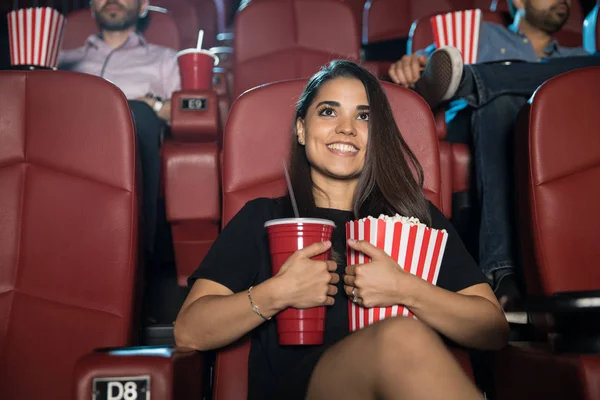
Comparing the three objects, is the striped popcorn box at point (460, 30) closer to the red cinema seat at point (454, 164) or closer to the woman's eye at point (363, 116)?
the red cinema seat at point (454, 164)

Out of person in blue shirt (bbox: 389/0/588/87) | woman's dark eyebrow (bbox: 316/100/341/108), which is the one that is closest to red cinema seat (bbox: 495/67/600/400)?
woman's dark eyebrow (bbox: 316/100/341/108)

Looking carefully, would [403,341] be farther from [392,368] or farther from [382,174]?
[382,174]

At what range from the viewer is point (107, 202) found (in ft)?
3.56

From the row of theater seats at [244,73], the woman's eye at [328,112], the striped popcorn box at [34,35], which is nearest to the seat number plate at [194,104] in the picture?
the row of theater seats at [244,73]

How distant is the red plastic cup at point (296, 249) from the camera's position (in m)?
0.86

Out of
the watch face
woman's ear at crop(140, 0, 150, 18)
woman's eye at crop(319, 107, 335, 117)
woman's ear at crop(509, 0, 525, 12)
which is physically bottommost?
woman's eye at crop(319, 107, 335, 117)

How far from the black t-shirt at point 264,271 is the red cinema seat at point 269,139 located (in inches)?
1.8

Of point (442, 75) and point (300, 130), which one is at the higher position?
point (442, 75)

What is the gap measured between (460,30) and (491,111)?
37 cm

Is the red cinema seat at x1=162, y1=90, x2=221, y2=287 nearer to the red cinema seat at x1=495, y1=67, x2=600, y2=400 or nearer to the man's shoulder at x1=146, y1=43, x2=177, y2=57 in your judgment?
the man's shoulder at x1=146, y1=43, x2=177, y2=57

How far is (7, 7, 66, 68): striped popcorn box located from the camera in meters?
1.74

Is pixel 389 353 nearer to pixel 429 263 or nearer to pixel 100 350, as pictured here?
pixel 429 263

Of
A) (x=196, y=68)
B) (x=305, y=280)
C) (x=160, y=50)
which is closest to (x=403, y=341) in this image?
(x=305, y=280)

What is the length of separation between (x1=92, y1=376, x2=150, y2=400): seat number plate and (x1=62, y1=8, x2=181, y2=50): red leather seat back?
6.05ft
